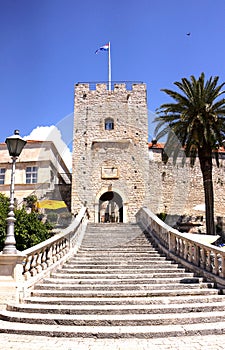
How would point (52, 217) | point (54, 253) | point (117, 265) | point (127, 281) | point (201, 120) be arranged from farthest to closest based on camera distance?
1. point (52, 217)
2. point (201, 120)
3. point (54, 253)
4. point (117, 265)
5. point (127, 281)

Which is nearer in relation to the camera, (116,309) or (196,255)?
(116,309)

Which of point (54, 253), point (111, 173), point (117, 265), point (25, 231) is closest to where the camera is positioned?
point (117, 265)

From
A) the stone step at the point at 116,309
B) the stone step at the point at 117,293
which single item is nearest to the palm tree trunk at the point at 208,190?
the stone step at the point at 117,293

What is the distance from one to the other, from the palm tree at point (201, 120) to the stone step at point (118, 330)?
1141 cm

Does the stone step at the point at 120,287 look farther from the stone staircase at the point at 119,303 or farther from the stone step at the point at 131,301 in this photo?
Result: the stone step at the point at 131,301

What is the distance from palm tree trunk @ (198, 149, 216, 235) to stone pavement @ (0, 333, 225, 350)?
11719 millimetres

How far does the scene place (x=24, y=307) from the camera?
5648mm

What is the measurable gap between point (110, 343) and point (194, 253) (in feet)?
14.8

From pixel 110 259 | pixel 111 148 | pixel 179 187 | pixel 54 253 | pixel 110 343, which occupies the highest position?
pixel 111 148

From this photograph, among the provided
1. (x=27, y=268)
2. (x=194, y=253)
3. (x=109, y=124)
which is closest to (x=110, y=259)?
(x=194, y=253)

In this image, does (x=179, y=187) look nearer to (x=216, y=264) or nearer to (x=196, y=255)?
(x=196, y=255)

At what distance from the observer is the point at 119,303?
593 centimetres

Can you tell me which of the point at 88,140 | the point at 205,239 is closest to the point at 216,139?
the point at 205,239

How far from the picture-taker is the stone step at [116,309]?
5.50 meters
